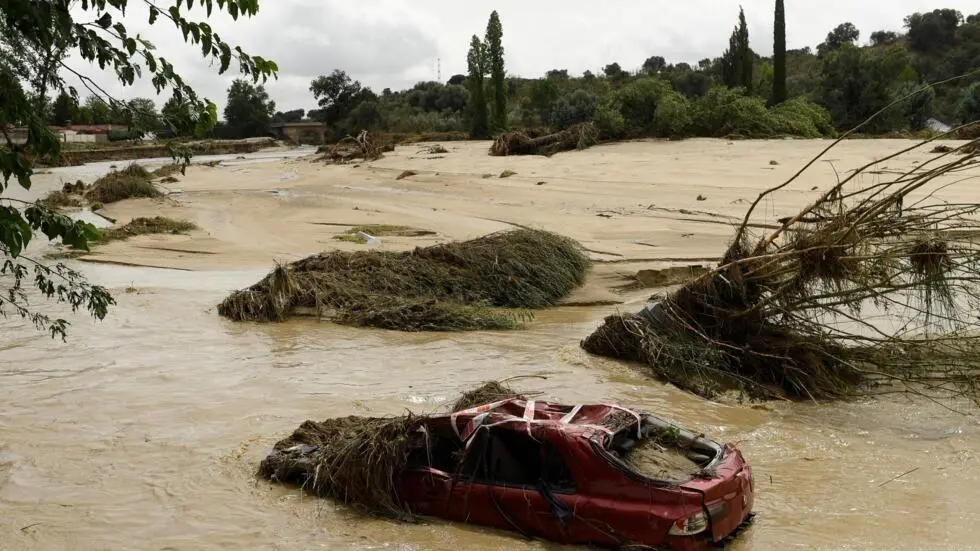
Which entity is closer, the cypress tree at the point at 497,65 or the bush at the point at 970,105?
the bush at the point at 970,105

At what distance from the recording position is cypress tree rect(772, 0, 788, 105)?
4203 cm

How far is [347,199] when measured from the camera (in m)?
31.5

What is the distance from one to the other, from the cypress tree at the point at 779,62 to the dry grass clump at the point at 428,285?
27446 millimetres

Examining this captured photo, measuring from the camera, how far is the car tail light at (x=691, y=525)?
594cm

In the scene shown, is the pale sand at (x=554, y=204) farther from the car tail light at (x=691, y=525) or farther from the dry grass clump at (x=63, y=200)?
the car tail light at (x=691, y=525)

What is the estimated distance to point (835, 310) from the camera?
10875mm

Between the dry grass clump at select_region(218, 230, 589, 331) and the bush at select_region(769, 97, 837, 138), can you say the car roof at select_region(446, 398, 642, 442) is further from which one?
the bush at select_region(769, 97, 837, 138)

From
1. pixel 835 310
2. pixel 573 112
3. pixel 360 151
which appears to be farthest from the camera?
pixel 360 151

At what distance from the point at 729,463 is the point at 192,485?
5072mm

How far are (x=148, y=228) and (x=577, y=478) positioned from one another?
22.8m

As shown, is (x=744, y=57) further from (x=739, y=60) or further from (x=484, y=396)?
(x=484, y=396)

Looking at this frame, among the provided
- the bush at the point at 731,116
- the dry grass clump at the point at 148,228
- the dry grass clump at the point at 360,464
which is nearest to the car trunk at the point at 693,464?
the dry grass clump at the point at 360,464

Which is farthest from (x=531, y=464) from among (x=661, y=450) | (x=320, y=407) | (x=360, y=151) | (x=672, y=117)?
(x=360, y=151)

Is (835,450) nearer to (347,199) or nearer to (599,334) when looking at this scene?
(599,334)
